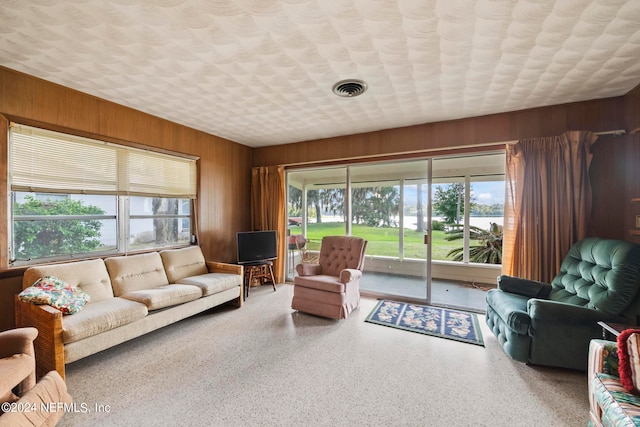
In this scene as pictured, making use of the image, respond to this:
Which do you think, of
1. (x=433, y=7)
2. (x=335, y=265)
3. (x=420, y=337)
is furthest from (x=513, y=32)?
(x=335, y=265)

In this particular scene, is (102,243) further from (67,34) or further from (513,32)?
(513,32)

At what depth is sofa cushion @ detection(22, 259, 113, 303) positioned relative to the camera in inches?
89.9

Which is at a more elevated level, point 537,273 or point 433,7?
point 433,7

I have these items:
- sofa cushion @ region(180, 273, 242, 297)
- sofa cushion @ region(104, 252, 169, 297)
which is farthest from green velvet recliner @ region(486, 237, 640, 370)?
sofa cushion @ region(104, 252, 169, 297)

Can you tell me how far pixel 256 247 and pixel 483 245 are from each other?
162 inches

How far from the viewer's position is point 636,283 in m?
1.93

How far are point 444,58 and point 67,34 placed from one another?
9.33ft

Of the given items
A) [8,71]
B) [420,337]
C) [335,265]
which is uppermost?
[8,71]

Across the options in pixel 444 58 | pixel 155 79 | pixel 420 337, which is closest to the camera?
pixel 444 58

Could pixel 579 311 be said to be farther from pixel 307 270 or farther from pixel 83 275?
pixel 83 275

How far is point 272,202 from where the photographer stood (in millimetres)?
4746

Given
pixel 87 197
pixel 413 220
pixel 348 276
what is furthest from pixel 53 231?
pixel 413 220

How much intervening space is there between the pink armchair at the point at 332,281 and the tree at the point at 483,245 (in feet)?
7.66

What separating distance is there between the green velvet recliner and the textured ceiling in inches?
64.7
